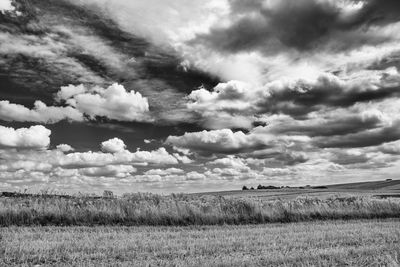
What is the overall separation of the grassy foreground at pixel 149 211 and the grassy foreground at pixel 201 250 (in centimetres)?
479

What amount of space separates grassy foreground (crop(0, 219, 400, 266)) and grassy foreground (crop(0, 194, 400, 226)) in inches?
189

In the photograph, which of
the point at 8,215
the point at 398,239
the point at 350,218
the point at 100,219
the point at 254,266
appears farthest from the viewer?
the point at 350,218

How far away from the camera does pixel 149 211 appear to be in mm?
19781

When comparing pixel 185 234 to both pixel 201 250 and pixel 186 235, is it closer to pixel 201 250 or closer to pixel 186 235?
pixel 186 235

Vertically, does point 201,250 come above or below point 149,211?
below

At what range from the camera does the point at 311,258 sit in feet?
32.1

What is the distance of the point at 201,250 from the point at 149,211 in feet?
30.3

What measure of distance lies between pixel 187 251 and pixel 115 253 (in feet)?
6.34

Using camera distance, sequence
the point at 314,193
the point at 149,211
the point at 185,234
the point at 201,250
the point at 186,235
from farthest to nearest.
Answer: the point at 314,193
the point at 149,211
the point at 185,234
the point at 186,235
the point at 201,250

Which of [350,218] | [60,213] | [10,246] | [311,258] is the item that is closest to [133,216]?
[60,213]

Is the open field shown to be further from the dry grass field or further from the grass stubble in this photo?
the grass stubble

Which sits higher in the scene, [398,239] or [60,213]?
[60,213]

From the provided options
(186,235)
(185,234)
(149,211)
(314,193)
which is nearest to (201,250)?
(186,235)

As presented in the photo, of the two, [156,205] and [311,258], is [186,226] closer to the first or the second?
[156,205]
